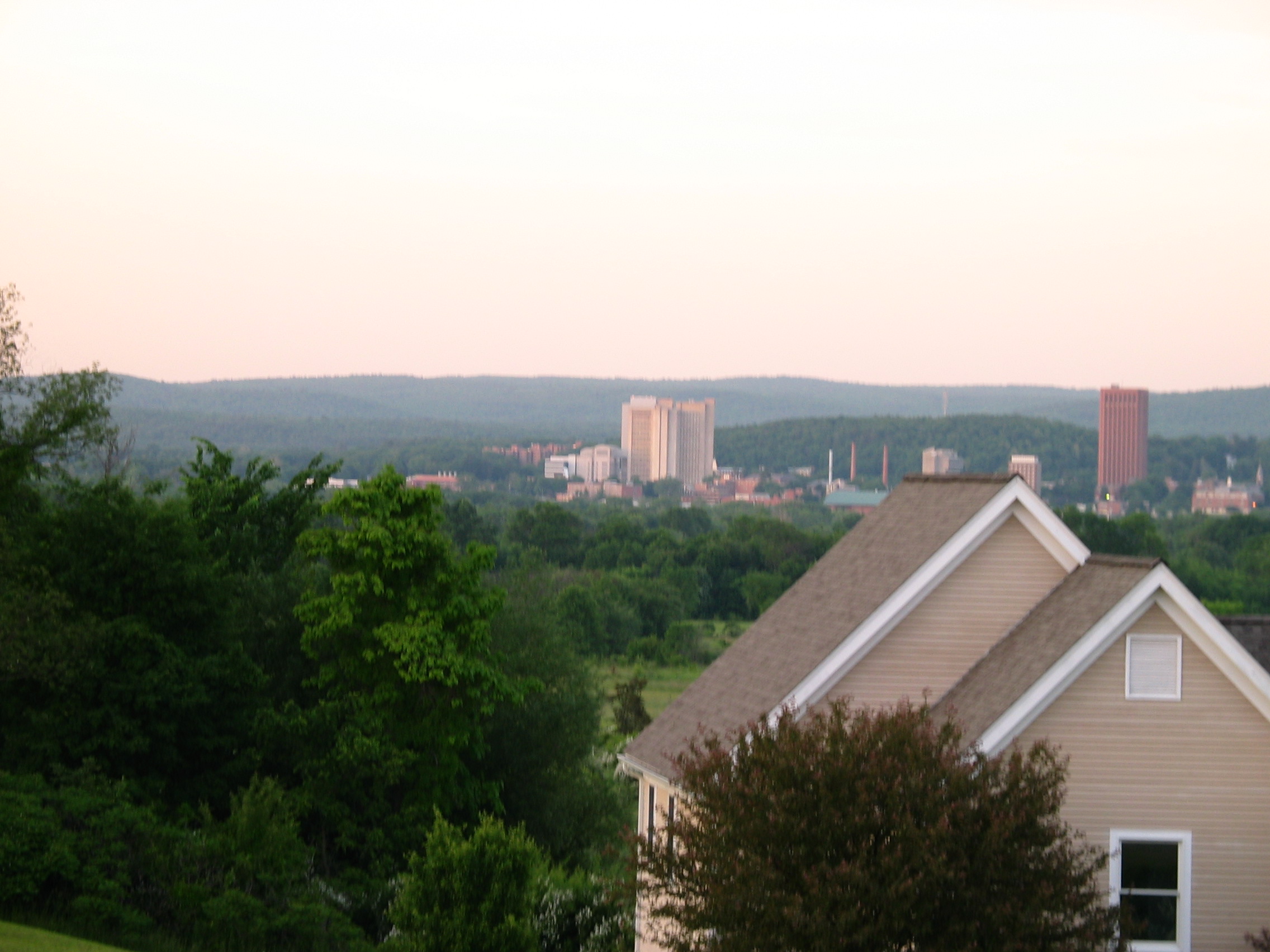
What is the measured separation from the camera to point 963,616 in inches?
646

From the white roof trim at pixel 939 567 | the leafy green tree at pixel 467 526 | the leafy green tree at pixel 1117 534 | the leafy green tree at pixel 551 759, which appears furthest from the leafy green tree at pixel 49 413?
the leafy green tree at pixel 1117 534

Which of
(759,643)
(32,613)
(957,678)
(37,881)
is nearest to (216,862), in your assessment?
(37,881)


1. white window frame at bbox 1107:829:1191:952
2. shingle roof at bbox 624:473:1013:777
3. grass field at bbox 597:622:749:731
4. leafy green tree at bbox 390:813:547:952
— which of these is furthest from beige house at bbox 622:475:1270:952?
grass field at bbox 597:622:749:731

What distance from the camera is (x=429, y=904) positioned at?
62.3ft

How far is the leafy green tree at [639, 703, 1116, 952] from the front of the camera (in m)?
11.6

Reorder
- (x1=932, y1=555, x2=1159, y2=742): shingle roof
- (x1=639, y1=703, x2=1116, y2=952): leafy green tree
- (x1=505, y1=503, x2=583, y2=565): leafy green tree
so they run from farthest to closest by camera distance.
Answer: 1. (x1=505, y1=503, x2=583, y2=565): leafy green tree
2. (x1=932, y1=555, x2=1159, y2=742): shingle roof
3. (x1=639, y1=703, x2=1116, y2=952): leafy green tree

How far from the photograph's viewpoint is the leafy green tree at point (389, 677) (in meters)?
26.5

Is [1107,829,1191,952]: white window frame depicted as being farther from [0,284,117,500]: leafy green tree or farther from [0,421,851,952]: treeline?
[0,284,117,500]: leafy green tree

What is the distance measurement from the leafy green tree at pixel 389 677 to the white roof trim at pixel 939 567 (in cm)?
1209

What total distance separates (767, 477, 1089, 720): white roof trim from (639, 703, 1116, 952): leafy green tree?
3.43 metres

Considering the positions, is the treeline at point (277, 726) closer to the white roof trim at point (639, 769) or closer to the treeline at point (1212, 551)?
the white roof trim at point (639, 769)

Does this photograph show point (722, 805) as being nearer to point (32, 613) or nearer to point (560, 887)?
point (560, 887)

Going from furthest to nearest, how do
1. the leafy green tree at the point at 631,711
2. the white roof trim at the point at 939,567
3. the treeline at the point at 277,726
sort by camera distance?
the leafy green tree at the point at 631,711 → the treeline at the point at 277,726 → the white roof trim at the point at 939,567

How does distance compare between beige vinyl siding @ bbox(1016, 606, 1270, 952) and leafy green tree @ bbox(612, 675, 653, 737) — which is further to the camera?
leafy green tree @ bbox(612, 675, 653, 737)
